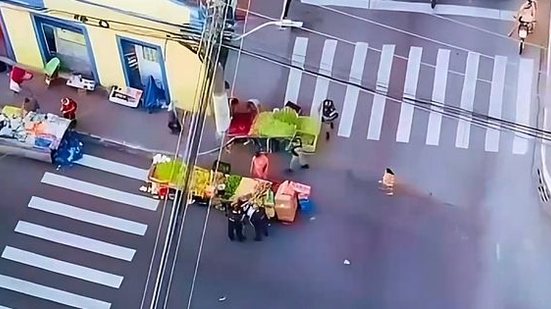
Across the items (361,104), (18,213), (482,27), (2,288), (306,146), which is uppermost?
(482,27)

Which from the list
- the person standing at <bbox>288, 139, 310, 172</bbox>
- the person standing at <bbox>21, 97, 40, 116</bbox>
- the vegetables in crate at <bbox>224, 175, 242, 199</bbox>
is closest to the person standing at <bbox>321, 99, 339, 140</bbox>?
the person standing at <bbox>288, 139, 310, 172</bbox>

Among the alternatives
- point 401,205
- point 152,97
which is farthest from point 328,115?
point 152,97

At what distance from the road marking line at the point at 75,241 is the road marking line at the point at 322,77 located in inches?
226

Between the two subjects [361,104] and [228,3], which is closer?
[228,3]

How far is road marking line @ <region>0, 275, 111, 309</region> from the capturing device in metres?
21.5

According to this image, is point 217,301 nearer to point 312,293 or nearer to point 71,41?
point 312,293

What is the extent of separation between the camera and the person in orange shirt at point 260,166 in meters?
23.4

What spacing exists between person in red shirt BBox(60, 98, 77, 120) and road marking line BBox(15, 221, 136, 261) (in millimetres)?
3011

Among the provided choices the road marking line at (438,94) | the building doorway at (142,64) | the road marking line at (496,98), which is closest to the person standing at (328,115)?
the road marking line at (438,94)

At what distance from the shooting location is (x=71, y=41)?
2472 centimetres

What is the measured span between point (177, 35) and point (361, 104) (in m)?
5.01

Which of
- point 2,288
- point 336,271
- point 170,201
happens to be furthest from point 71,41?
point 336,271

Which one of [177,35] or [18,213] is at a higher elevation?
[177,35]

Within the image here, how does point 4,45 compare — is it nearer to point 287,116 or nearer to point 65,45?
point 65,45
